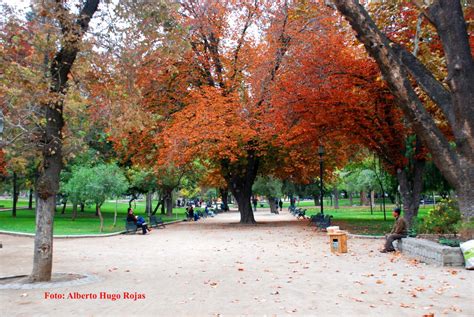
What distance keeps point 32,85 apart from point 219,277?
5372 millimetres

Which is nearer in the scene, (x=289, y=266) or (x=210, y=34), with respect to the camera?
(x=289, y=266)

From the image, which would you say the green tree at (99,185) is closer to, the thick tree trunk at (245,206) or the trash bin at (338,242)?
the thick tree trunk at (245,206)

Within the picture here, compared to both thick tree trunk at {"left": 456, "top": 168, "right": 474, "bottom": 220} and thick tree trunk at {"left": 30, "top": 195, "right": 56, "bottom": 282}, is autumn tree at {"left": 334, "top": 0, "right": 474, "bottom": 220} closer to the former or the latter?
thick tree trunk at {"left": 456, "top": 168, "right": 474, "bottom": 220}

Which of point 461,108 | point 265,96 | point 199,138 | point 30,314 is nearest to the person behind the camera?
point 30,314

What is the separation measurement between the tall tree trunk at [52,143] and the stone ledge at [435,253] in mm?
8472

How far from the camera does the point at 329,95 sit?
61.4 ft

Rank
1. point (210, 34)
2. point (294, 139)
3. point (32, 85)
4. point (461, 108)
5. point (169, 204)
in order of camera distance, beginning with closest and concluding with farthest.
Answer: point (32, 85) → point (461, 108) → point (294, 139) → point (210, 34) → point (169, 204)

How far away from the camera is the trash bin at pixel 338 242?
13523 millimetres

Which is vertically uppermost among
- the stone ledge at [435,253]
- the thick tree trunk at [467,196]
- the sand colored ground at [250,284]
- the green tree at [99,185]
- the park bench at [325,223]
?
the green tree at [99,185]

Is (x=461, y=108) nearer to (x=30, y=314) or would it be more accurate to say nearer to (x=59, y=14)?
(x=59, y=14)

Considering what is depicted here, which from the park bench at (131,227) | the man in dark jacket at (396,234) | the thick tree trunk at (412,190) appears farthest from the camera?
the park bench at (131,227)

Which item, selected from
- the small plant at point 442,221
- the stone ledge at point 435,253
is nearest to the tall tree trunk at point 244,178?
the small plant at point 442,221

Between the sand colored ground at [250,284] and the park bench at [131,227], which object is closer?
the sand colored ground at [250,284]

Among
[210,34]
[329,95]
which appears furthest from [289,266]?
[210,34]
